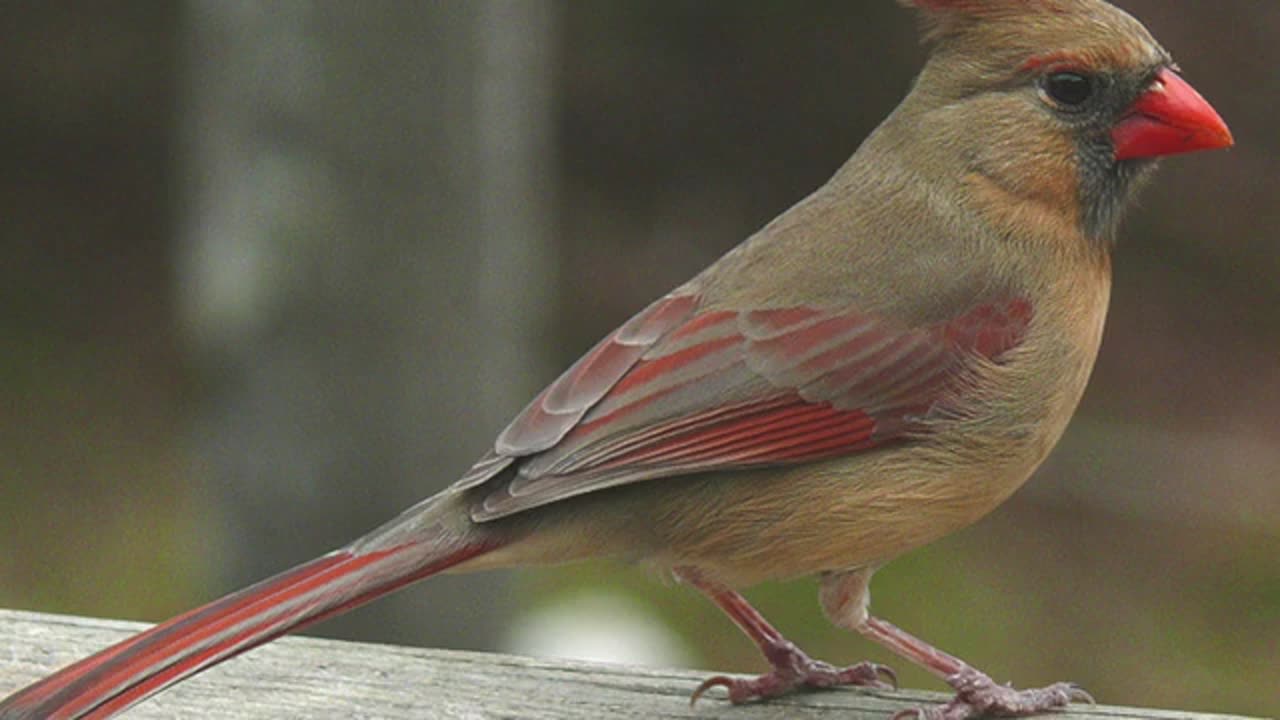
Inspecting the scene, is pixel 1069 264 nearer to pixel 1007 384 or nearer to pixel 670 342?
pixel 1007 384

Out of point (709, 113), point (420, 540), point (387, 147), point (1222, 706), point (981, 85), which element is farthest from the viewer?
point (709, 113)

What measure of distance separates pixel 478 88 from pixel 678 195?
4742mm

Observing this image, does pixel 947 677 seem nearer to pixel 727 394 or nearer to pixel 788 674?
pixel 788 674

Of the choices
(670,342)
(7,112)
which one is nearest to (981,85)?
(670,342)

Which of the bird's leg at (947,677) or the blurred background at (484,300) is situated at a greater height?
the blurred background at (484,300)

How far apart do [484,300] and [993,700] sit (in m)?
1.48

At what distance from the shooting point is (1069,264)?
142 inches

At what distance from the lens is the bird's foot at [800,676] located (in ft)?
11.3

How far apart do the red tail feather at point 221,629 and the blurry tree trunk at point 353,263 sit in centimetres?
115

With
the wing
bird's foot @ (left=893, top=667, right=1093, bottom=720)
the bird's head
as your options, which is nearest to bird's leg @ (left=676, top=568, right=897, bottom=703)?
bird's foot @ (left=893, top=667, right=1093, bottom=720)

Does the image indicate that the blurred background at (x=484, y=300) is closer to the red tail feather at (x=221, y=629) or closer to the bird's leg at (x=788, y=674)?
the bird's leg at (x=788, y=674)

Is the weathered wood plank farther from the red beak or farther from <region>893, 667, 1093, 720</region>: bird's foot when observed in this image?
the red beak

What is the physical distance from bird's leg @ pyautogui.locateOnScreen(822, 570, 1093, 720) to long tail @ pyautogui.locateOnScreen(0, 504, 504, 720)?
608 mm

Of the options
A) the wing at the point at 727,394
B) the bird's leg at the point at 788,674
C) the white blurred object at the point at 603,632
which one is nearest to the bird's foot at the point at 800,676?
the bird's leg at the point at 788,674
